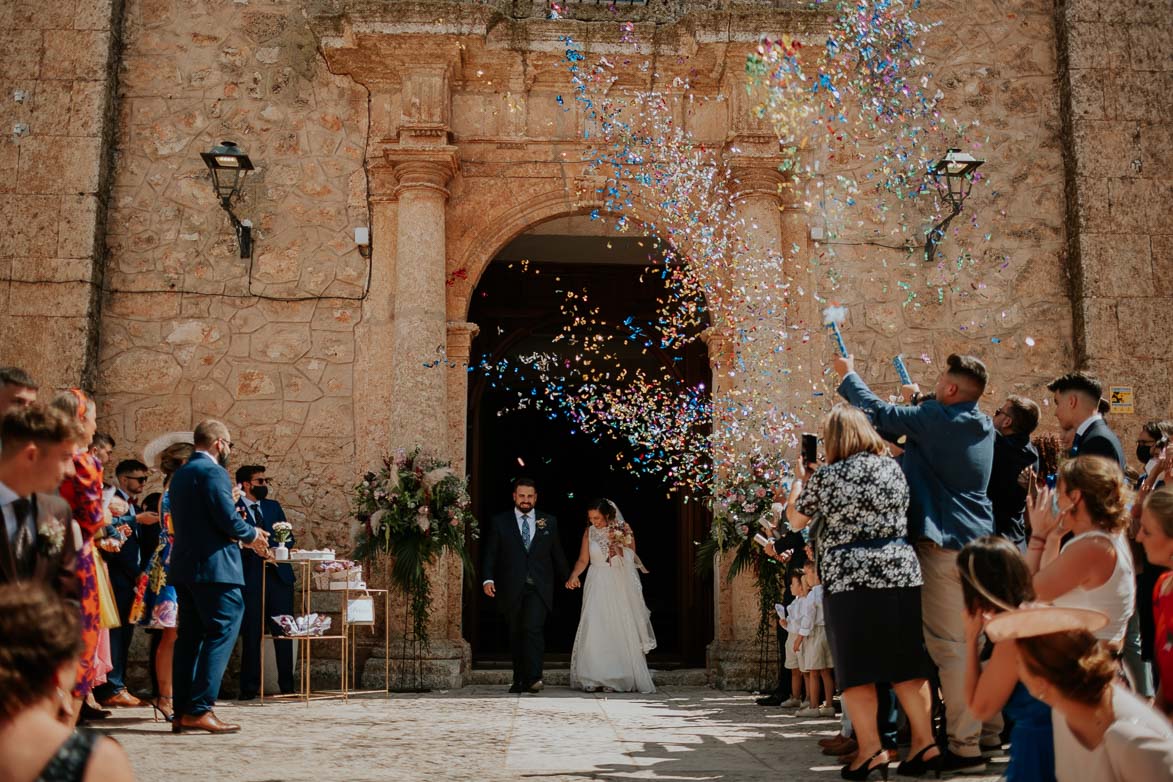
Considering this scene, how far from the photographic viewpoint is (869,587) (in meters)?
4.73

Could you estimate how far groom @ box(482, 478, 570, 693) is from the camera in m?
9.27

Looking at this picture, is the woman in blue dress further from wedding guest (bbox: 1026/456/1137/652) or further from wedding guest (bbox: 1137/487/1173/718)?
wedding guest (bbox: 1137/487/1173/718)

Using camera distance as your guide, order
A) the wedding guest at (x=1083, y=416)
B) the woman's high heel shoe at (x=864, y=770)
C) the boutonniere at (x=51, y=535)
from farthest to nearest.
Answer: the wedding guest at (x=1083, y=416) → the woman's high heel shoe at (x=864, y=770) → the boutonniere at (x=51, y=535)

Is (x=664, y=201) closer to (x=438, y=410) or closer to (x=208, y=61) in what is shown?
(x=438, y=410)

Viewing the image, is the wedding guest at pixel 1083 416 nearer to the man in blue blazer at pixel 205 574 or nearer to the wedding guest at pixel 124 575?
the man in blue blazer at pixel 205 574

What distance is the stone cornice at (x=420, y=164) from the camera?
981cm

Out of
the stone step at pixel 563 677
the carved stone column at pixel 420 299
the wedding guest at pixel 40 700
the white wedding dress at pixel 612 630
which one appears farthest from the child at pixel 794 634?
the wedding guest at pixel 40 700

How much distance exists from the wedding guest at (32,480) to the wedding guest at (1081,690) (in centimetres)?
286

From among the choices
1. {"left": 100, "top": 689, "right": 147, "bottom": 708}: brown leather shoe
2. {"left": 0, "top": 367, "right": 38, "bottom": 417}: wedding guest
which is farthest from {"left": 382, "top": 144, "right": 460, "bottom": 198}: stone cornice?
{"left": 0, "top": 367, "right": 38, "bottom": 417}: wedding guest

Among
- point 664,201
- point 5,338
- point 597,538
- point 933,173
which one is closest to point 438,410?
point 597,538

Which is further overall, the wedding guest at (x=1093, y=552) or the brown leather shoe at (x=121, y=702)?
the brown leather shoe at (x=121, y=702)

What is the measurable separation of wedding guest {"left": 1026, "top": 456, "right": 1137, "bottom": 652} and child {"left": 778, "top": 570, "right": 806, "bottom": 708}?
11.6ft

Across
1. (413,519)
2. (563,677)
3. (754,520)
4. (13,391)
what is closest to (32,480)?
(13,391)

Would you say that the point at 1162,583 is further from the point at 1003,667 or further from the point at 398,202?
the point at 398,202
